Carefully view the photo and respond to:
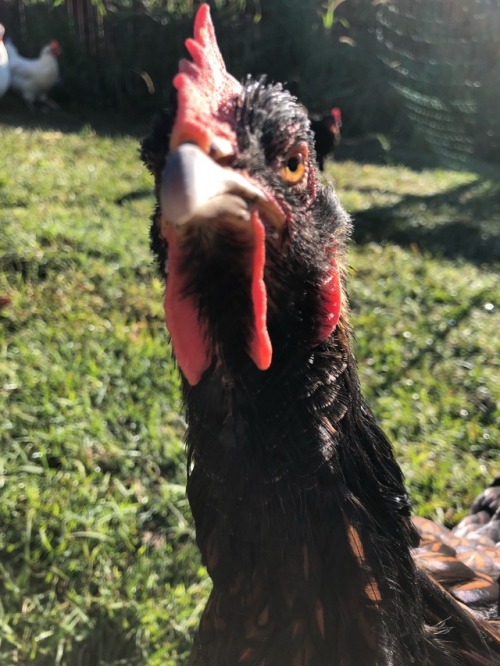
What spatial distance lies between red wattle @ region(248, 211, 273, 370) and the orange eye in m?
0.13

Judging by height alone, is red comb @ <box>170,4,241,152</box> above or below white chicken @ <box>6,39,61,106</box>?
above

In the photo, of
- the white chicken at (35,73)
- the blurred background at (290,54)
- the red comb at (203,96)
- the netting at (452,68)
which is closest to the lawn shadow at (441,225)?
the netting at (452,68)

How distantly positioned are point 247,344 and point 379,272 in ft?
10.1

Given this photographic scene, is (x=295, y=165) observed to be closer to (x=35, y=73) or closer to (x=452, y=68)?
(x=452, y=68)

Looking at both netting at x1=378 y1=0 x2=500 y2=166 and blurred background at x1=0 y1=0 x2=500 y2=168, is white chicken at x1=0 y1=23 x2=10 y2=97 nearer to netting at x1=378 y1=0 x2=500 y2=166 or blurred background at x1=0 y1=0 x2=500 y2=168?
blurred background at x1=0 y1=0 x2=500 y2=168

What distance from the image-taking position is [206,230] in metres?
0.79

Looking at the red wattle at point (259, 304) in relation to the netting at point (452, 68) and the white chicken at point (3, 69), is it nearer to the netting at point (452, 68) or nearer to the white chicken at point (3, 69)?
the netting at point (452, 68)

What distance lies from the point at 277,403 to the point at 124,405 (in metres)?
1.70

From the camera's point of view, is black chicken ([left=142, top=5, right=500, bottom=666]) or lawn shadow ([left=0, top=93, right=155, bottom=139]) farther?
lawn shadow ([left=0, top=93, right=155, bottom=139])

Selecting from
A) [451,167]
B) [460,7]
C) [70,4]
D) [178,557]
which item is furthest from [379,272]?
[70,4]

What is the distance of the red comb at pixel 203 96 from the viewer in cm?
76

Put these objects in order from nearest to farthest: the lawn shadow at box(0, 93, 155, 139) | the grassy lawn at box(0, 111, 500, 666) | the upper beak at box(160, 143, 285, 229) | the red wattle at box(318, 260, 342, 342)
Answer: the upper beak at box(160, 143, 285, 229), the red wattle at box(318, 260, 342, 342), the grassy lawn at box(0, 111, 500, 666), the lawn shadow at box(0, 93, 155, 139)

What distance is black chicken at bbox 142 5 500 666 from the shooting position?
83 centimetres

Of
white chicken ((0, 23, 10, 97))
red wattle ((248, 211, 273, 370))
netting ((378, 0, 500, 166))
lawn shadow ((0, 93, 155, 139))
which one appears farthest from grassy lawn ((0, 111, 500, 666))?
white chicken ((0, 23, 10, 97))
